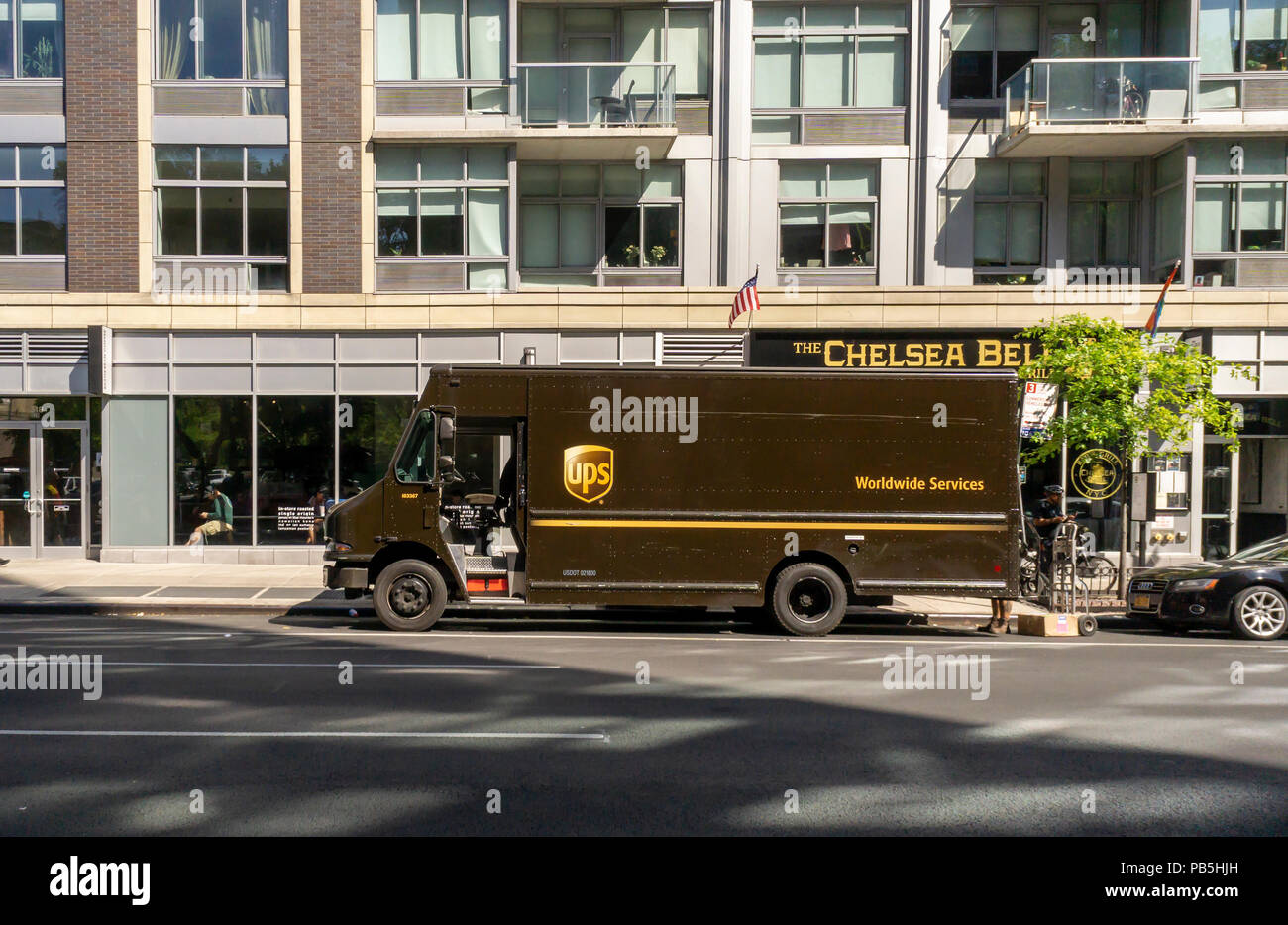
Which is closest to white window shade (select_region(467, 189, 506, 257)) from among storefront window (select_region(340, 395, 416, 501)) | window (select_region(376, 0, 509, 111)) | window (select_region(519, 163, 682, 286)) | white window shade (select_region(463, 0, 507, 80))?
window (select_region(519, 163, 682, 286))

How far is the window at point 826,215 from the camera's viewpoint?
19797mm

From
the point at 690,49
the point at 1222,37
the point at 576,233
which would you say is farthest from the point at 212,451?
the point at 1222,37

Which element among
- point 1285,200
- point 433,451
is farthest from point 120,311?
point 1285,200

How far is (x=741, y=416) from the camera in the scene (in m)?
12.4

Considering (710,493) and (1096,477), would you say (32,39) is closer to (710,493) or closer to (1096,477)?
(710,493)

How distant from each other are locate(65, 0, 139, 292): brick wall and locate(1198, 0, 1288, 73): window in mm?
20048

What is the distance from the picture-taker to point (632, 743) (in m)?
6.95

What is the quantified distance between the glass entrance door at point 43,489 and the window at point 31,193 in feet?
11.4

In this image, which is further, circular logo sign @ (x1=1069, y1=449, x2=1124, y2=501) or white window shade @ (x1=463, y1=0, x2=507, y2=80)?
white window shade @ (x1=463, y1=0, x2=507, y2=80)

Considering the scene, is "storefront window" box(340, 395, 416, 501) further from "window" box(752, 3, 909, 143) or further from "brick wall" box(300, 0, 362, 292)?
"window" box(752, 3, 909, 143)

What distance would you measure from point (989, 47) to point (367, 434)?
13994 mm

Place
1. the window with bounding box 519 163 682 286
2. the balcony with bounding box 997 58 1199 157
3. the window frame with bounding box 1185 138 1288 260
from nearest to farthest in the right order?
the balcony with bounding box 997 58 1199 157
the window frame with bounding box 1185 138 1288 260
the window with bounding box 519 163 682 286

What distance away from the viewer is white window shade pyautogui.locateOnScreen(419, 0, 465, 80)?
19422mm
